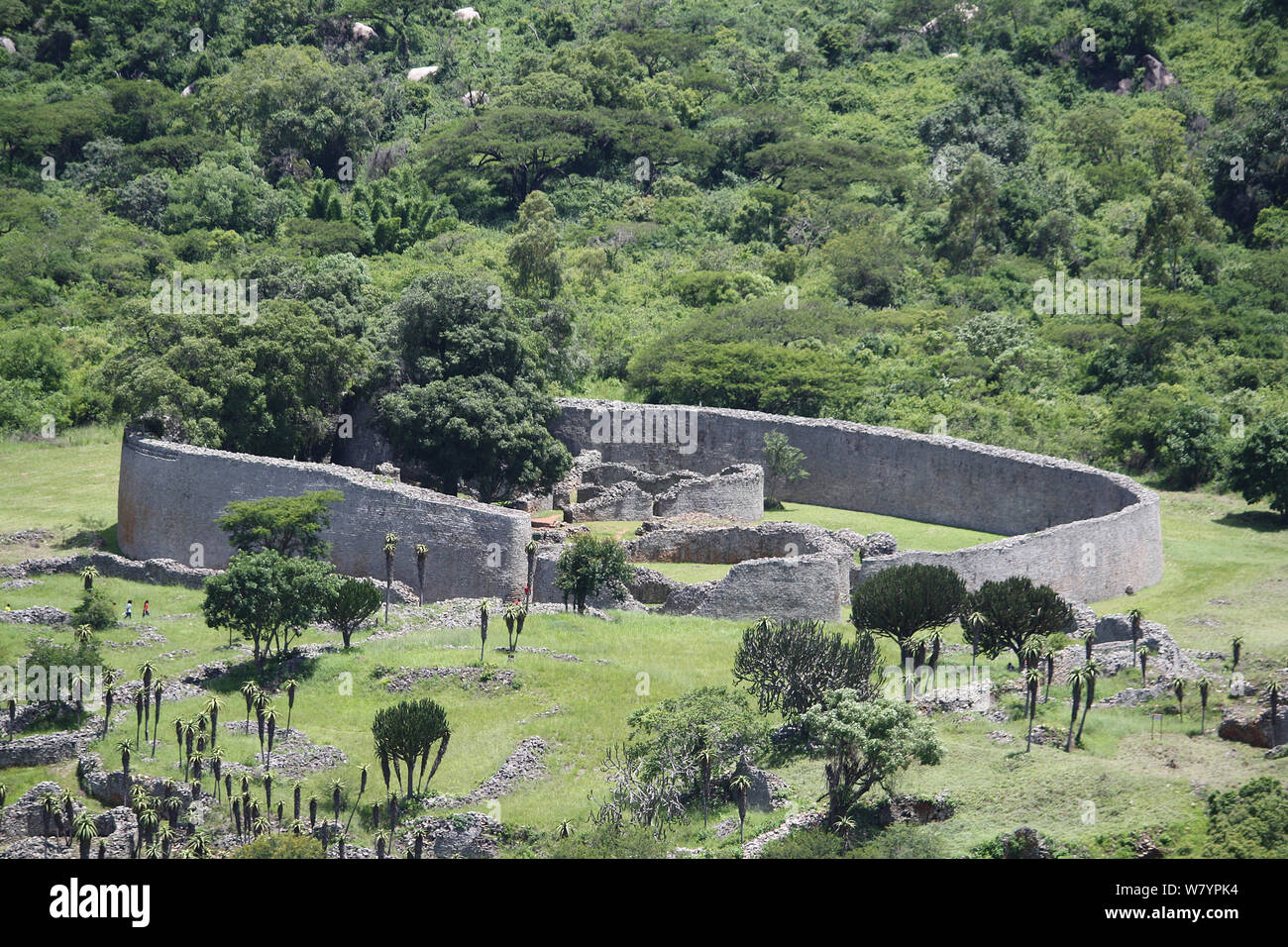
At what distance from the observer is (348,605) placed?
4750 centimetres

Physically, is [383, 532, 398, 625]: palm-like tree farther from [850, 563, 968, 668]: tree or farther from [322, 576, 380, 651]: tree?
[850, 563, 968, 668]: tree

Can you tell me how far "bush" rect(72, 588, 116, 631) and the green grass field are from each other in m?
0.55

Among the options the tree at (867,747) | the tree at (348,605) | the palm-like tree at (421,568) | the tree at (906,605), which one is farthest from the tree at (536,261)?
the tree at (867,747)

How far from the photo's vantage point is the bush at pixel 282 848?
109 ft

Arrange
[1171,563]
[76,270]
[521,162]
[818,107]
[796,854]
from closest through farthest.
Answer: [796,854] < [1171,563] < [76,270] < [521,162] < [818,107]

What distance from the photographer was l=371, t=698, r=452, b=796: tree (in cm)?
3806

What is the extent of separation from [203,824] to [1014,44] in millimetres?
94951

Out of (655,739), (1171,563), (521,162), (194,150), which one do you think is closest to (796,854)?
(655,739)

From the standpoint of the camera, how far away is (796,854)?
33625mm

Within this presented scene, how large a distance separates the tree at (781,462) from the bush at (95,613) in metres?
25.7

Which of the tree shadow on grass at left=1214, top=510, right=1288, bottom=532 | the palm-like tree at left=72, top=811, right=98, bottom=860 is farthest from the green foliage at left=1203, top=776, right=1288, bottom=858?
the tree shadow on grass at left=1214, top=510, right=1288, bottom=532

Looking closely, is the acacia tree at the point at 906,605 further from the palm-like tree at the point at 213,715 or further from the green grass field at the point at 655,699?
the palm-like tree at the point at 213,715

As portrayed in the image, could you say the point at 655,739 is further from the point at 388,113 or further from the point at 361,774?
the point at 388,113

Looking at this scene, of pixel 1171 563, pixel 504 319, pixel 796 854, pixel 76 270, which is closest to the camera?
pixel 796 854
